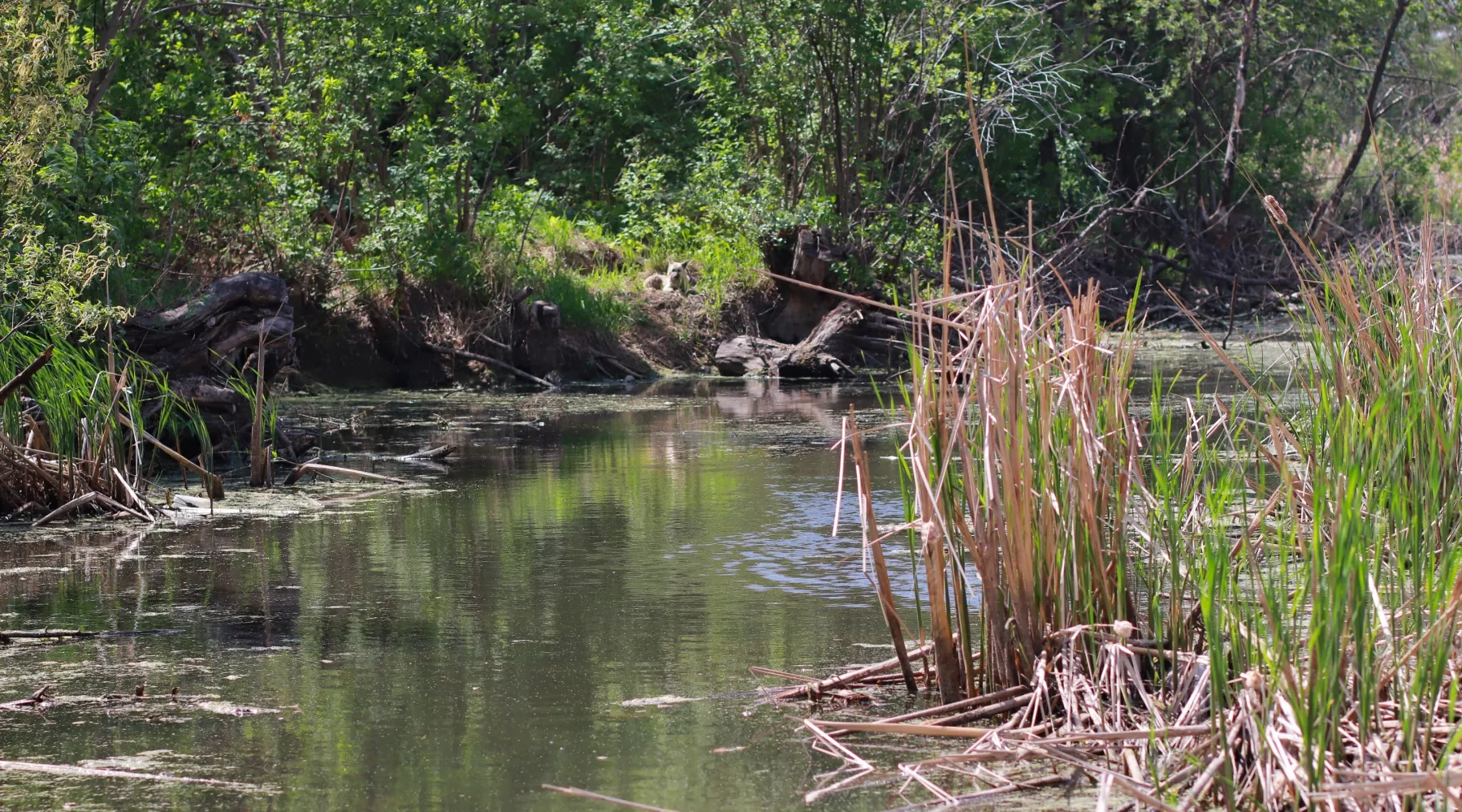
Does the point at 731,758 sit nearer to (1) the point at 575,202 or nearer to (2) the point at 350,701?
(2) the point at 350,701

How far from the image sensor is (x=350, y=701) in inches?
190

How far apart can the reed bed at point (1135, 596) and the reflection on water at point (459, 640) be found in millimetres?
486

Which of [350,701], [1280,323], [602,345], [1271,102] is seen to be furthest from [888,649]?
[1271,102]

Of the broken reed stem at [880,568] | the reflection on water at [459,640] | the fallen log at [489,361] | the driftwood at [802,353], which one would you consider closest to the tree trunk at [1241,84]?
the driftwood at [802,353]

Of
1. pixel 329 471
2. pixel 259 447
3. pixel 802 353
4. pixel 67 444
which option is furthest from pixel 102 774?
pixel 802 353

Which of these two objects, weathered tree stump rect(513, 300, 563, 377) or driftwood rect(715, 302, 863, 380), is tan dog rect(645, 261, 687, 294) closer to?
driftwood rect(715, 302, 863, 380)

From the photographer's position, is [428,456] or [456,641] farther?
[428,456]

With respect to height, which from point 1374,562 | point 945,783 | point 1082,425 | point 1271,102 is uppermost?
point 1271,102

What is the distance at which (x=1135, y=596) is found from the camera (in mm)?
4434

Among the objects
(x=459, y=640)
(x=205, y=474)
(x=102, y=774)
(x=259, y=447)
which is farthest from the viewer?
(x=259, y=447)

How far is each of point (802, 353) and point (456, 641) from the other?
13265 millimetres

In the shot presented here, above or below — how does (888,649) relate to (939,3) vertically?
below

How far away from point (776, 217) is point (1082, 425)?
15.8 meters

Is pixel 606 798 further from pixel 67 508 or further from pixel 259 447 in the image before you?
Answer: pixel 259 447
